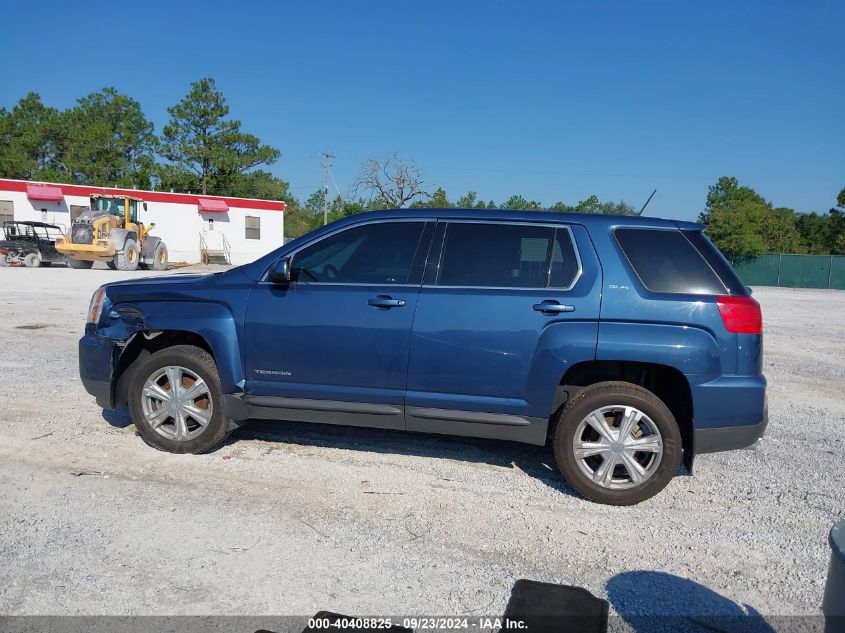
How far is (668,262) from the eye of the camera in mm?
4102

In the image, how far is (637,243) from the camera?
4.18m

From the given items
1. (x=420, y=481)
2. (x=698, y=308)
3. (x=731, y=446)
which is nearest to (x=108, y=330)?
(x=420, y=481)

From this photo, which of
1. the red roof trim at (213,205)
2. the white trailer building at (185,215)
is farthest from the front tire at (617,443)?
the red roof trim at (213,205)

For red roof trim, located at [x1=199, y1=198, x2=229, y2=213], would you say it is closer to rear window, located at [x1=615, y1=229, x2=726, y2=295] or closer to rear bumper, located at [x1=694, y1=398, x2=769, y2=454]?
rear window, located at [x1=615, y1=229, x2=726, y2=295]

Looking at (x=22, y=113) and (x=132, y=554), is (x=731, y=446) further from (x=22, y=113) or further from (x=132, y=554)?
(x=22, y=113)

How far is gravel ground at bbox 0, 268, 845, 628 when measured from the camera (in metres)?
2.99

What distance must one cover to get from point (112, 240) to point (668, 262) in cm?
2647

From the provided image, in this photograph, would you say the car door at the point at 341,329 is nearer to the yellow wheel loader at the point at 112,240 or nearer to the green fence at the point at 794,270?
the yellow wheel loader at the point at 112,240

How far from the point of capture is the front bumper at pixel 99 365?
477 cm

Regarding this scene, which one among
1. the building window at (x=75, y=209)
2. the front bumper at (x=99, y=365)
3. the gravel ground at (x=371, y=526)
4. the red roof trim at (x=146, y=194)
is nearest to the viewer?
the gravel ground at (x=371, y=526)

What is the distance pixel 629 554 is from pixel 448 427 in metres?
1.41

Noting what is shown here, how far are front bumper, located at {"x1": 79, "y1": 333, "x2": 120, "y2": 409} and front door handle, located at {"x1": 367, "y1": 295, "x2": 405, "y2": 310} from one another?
214 cm

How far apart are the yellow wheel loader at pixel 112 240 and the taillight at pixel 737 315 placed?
26.5 meters

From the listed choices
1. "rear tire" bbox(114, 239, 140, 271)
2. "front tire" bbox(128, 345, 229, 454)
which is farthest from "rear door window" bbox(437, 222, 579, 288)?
"rear tire" bbox(114, 239, 140, 271)
